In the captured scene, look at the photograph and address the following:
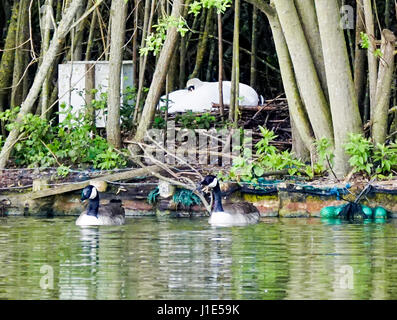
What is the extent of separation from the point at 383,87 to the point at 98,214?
16.0ft

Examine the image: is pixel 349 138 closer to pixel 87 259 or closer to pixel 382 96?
pixel 382 96

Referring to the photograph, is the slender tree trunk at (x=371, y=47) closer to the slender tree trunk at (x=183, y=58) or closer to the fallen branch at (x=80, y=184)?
the fallen branch at (x=80, y=184)

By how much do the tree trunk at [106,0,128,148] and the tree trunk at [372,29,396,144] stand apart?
4.24 m

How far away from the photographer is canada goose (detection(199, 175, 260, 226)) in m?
17.0

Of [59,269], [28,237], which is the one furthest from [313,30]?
[59,269]

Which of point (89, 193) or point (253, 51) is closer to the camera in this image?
point (89, 193)

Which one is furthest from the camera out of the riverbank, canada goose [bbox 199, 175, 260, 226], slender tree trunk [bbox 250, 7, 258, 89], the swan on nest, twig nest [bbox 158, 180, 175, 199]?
slender tree trunk [bbox 250, 7, 258, 89]

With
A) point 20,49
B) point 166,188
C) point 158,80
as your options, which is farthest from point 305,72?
point 20,49

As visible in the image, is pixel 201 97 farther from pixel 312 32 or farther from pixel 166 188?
pixel 166 188

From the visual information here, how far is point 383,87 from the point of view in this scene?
18672 mm

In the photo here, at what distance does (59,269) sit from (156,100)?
303 inches

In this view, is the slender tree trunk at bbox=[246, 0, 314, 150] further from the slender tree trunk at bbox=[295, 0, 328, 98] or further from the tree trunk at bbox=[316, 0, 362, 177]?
the tree trunk at bbox=[316, 0, 362, 177]

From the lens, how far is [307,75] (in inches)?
728

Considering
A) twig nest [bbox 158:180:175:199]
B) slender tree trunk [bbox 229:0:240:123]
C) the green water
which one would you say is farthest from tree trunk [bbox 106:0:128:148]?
the green water
